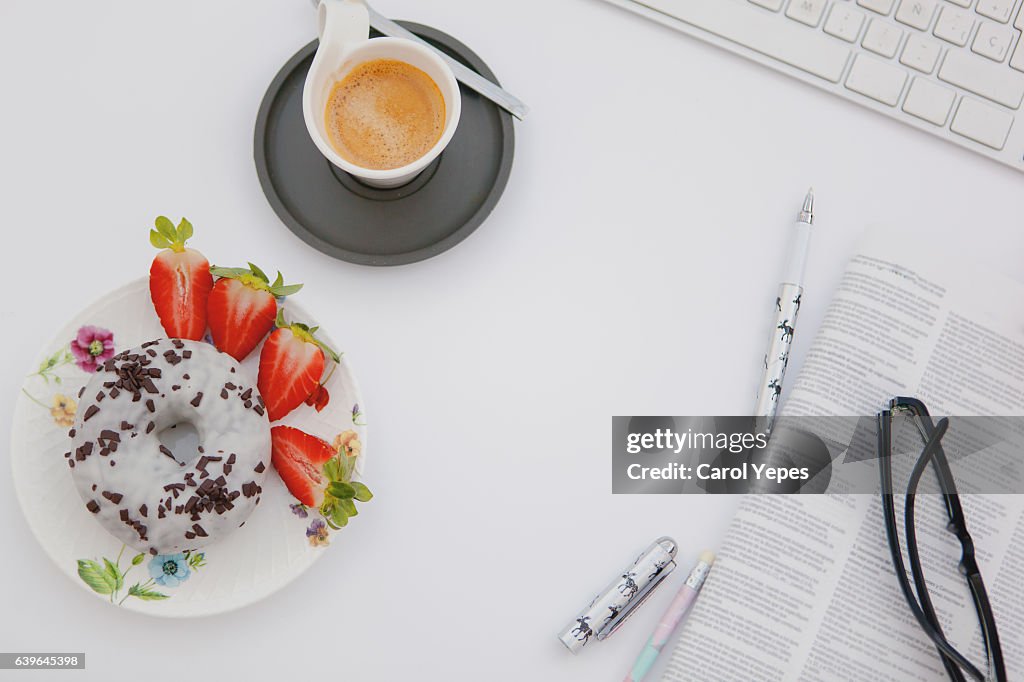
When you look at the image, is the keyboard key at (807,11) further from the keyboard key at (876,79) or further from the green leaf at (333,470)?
the green leaf at (333,470)

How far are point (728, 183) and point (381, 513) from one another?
409 millimetres

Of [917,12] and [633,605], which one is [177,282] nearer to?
[633,605]

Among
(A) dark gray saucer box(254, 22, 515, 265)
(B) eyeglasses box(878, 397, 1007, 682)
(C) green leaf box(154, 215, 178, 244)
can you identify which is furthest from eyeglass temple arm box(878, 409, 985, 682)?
(C) green leaf box(154, 215, 178, 244)

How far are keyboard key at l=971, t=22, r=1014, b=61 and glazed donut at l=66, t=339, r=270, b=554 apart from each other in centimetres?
66

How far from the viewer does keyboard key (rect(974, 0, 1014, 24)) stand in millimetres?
660

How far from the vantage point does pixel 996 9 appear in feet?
2.17

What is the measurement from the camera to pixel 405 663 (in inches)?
24.8

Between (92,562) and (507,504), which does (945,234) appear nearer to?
(507,504)

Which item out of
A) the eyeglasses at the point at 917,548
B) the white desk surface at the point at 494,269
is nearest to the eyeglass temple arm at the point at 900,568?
the eyeglasses at the point at 917,548

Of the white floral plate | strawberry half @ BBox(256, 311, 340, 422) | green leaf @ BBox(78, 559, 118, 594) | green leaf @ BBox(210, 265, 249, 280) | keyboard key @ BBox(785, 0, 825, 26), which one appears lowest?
green leaf @ BBox(78, 559, 118, 594)

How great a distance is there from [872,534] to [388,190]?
0.48 m

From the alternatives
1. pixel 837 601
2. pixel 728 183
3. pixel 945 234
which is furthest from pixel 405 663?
pixel 945 234

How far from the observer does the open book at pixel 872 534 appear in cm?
61

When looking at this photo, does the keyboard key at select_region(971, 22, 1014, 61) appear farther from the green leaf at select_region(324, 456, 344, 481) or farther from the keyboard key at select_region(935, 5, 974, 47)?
the green leaf at select_region(324, 456, 344, 481)
